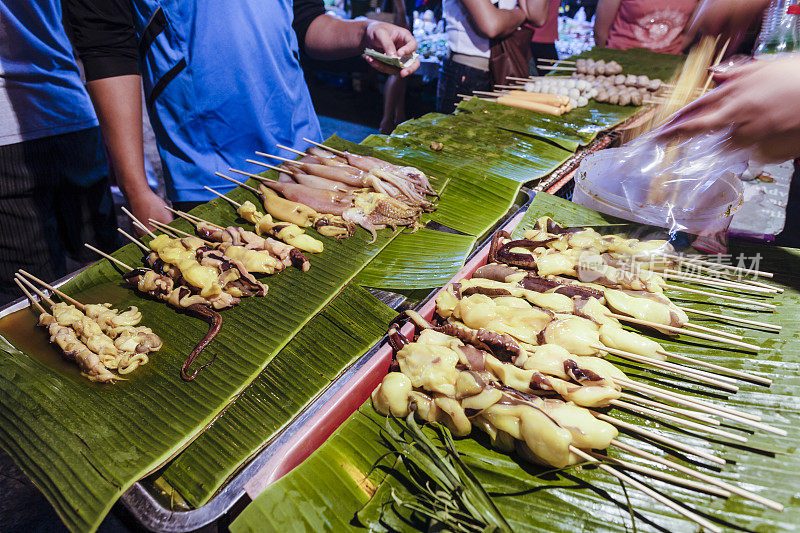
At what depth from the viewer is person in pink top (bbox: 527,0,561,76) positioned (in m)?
8.47

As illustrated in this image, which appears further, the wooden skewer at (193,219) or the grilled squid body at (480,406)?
the wooden skewer at (193,219)

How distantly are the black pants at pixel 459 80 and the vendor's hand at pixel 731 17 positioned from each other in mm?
3146

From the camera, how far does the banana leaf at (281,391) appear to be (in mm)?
2008

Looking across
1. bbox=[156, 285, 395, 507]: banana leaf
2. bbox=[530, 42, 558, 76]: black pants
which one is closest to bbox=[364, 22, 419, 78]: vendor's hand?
bbox=[156, 285, 395, 507]: banana leaf

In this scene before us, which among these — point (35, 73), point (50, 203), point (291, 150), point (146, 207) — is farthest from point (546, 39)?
point (50, 203)

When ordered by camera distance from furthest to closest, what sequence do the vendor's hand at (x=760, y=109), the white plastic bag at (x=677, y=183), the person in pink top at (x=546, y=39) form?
Result: 1. the person in pink top at (x=546, y=39)
2. the white plastic bag at (x=677, y=183)
3. the vendor's hand at (x=760, y=109)

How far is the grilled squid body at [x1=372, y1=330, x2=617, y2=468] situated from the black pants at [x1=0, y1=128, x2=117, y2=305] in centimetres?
419

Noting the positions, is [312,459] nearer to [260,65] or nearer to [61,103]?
[260,65]

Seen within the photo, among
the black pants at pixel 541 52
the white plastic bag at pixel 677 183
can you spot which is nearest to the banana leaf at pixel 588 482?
the white plastic bag at pixel 677 183

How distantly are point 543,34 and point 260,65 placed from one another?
721 cm

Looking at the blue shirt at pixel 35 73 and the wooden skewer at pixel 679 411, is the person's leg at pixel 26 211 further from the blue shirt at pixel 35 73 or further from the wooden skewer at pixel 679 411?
the wooden skewer at pixel 679 411

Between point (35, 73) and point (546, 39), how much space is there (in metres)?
8.71

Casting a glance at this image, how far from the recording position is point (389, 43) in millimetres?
4426

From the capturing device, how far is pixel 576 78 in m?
7.00
